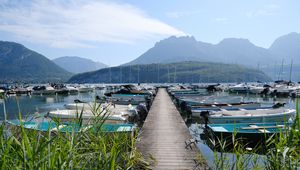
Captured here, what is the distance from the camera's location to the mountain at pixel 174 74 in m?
156

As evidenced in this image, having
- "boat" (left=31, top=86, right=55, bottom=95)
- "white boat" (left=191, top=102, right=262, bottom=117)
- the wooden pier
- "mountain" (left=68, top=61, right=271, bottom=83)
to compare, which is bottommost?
"boat" (left=31, top=86, right=55, bottom=95)

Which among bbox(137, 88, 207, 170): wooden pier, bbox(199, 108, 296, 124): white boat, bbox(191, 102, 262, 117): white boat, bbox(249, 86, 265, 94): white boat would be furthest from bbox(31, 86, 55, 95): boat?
bbox(137, 88, 207, 170): wooden pier

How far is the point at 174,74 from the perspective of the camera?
16062 centimetres

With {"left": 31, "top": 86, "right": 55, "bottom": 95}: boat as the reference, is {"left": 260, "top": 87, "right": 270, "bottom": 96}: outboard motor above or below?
above

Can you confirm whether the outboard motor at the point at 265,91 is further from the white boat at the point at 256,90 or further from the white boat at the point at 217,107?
the white boat at the point at 217,107

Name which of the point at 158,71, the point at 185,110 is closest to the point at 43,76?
the point at 158,71

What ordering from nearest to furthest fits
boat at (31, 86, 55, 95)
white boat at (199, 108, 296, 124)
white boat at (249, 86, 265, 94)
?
1. white boat at (199, 108, 296, 124)
2. white boat at (249, 86, 265, 94)
3. boat at (31, 86, 55, 95)

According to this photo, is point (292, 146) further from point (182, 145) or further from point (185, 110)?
point (185, 110)

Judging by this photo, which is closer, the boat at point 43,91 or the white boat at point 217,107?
the white boat at point 217,107

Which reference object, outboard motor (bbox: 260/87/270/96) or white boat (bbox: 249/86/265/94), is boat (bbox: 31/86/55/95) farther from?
outboard motor (bbox: 260/87/270/96)

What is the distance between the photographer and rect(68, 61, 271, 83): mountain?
511 feet

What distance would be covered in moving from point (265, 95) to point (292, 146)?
48.2m

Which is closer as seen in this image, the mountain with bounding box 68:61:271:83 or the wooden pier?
the wooden pier

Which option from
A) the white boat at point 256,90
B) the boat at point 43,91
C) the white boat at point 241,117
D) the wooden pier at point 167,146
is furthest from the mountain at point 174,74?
the wooden pier at point 167,146
